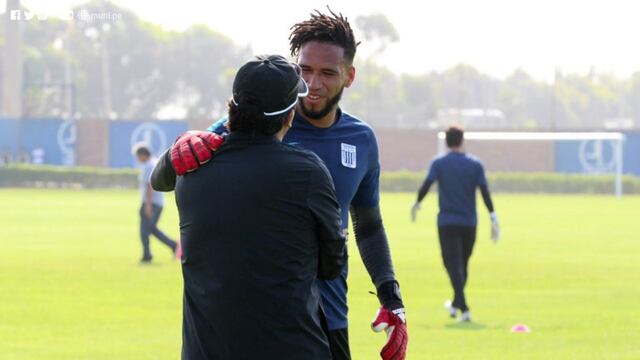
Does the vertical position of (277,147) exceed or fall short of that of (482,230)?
it exceeds it

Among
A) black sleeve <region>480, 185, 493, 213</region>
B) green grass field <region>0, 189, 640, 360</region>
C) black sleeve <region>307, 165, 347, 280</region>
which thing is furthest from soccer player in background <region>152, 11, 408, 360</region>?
black sleeve <region>480, 185, 493, 213</region>

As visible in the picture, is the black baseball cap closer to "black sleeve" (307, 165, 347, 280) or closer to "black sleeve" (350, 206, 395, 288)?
"black sleeve" (307, 165, 347, 280)

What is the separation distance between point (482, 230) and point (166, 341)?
77.6 ft

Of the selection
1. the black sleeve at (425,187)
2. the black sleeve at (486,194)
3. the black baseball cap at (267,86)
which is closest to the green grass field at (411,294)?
the black sleeve at (486,194)

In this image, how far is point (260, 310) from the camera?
487 cm

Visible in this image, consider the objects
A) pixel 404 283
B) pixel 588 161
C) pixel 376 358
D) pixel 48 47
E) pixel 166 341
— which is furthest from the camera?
pixel 48 47

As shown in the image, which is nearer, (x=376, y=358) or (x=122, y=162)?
(x=376, y=358)

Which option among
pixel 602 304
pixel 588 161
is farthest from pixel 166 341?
pixel 588 161

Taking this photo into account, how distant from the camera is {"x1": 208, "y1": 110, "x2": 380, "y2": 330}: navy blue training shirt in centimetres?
615

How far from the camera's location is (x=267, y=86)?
195 inches

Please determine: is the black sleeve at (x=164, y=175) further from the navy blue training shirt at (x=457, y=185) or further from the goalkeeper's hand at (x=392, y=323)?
the navy blue training shirt at (x=457, y=185)

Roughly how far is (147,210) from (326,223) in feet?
60.3

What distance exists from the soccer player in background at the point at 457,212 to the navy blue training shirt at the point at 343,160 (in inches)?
352

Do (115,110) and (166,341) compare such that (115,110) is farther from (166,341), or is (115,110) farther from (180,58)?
(166,341)
